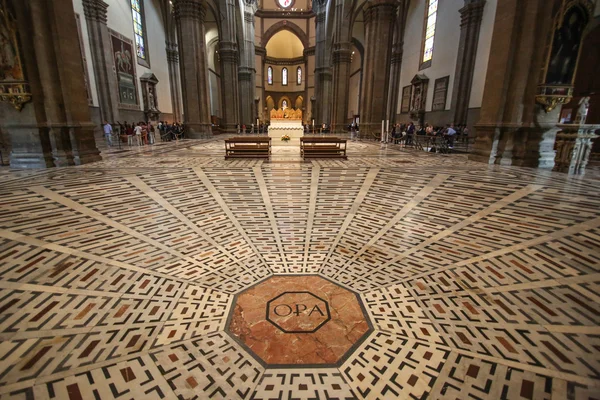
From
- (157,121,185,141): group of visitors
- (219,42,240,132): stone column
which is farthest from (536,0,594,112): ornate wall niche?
(219,42,240,132): stone column

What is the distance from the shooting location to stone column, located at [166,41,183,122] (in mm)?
23062

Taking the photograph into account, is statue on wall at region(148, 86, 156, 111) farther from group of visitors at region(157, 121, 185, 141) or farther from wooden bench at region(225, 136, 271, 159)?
wooden bench at region(225, 136, 271, 159)

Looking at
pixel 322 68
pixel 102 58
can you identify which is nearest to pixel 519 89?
pixel 102 58

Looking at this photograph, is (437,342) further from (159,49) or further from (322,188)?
(159,49)

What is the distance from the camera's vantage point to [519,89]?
7.36 m

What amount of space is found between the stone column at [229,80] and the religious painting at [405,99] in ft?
45.6

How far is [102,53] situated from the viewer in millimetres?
14625

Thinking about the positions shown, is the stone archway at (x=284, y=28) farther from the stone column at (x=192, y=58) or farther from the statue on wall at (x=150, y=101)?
the stone column at (x=192, y=58)

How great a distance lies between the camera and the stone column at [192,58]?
1497 centimetres

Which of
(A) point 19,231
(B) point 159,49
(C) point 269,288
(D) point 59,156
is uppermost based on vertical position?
(B) point 159,49

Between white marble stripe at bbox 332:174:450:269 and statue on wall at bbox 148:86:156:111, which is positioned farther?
statue on wall at bbox 148:86:156:111

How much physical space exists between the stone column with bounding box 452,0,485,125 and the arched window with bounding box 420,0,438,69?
3.43m

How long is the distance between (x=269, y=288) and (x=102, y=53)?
17.5 meters

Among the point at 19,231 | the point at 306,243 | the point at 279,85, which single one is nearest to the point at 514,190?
the point at 306,243
